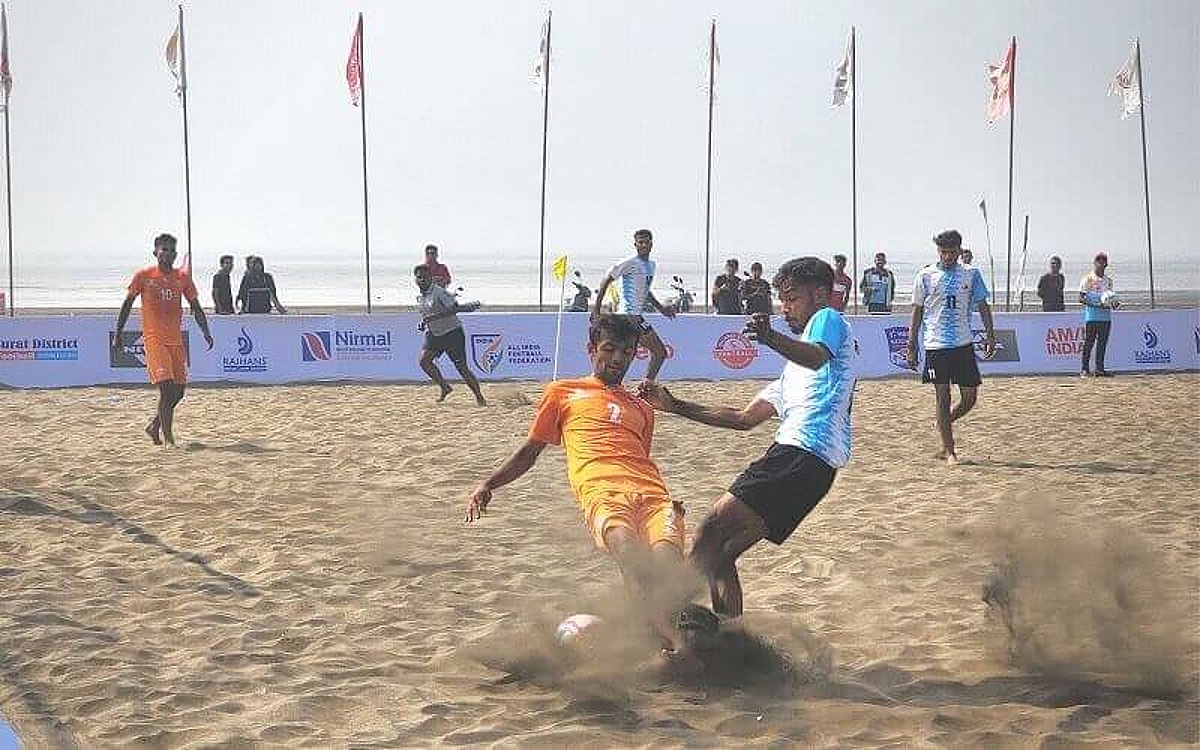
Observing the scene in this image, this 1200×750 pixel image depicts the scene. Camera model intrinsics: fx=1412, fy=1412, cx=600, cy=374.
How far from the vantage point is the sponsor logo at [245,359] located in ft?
62.4

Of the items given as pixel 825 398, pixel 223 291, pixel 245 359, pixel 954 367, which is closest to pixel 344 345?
pixel 245 359

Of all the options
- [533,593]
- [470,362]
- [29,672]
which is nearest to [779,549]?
[533,593]

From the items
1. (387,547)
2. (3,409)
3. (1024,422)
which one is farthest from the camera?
(3,409)

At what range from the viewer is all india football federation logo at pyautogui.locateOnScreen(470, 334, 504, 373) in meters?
19.5

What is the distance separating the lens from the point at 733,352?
65.4 feet

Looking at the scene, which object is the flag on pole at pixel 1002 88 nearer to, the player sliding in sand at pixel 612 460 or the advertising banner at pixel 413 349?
the advertising banner at pixel 413 349

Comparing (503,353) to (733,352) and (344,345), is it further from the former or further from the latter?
(733,352)

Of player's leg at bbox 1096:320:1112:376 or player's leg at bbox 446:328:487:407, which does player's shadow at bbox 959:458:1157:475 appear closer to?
player's leg at bbox 446:328:487:407

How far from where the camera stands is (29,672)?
5293mm

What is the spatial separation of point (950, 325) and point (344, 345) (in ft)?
33.8

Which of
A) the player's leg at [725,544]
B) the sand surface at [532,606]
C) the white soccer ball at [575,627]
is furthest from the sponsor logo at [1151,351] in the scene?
the white soccer ball at [575,627]

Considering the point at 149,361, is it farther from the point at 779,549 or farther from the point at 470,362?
the point at 470,362

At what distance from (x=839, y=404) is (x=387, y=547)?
128 inches

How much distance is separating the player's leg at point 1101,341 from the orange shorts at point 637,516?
51.3 ft
